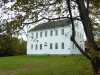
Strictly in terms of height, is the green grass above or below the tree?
below

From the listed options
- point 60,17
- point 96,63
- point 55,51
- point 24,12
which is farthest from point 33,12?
point 55,51

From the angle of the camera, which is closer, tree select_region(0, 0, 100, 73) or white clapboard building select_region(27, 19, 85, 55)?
tree select_region(0, 0, 100, 73)

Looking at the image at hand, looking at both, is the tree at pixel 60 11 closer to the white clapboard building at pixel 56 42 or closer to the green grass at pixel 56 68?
the green grass at pixel 56 68

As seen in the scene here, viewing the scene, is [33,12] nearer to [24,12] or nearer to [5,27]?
[24,12]

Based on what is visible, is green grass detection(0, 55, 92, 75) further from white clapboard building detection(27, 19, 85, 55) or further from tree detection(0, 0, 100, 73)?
white clapboard building detection(27, 19, 85, 55)

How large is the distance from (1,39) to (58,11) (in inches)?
162

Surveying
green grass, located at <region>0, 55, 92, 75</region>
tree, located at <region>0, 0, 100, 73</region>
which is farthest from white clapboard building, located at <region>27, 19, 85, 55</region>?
tree, located at <region>0, 0, 100, 73</region>

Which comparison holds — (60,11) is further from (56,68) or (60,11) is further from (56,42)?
(56,42)

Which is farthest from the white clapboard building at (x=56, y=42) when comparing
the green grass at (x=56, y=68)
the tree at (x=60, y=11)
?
the tree at (x=60, y=11)

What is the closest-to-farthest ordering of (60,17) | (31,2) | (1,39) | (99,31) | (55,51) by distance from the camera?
(1,39) → (31,2) → (60,17) → (99,31) → (55,51)

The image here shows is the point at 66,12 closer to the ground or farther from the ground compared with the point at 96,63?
farther from the ground

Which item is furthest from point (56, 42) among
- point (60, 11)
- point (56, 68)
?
point (60, 11)

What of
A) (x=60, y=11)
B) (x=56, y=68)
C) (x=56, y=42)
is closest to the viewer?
(x=60, y=11)

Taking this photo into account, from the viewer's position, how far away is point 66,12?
1493 centimetres
